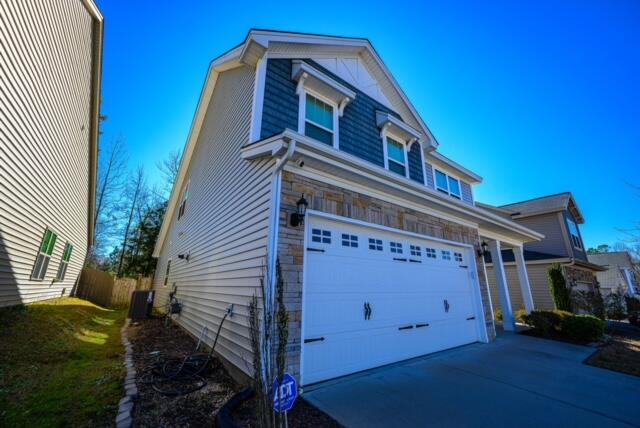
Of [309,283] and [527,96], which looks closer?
[309,283]

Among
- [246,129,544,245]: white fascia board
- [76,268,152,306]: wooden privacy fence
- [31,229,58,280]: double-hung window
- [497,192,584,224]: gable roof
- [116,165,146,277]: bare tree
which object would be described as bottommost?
[76,268,152,306]: wooden privacy fence

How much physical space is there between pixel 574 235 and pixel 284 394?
21.9 m

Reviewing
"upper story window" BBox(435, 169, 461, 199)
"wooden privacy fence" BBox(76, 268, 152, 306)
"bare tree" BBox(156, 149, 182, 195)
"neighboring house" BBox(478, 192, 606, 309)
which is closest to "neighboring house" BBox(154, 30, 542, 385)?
"upper story window" BBox(435, 169, 461, 199)

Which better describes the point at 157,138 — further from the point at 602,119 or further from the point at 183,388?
the point at 602,119

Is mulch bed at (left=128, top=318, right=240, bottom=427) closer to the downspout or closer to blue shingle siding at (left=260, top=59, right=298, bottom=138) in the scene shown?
the downspout

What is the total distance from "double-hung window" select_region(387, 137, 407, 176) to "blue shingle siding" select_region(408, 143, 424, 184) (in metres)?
0.34

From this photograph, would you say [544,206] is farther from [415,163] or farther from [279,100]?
[279,100]

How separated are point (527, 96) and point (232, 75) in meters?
10.8

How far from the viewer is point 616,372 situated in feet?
16.0

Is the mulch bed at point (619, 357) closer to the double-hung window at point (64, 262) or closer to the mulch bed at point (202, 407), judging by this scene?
the mulch bed at point (202, 407)

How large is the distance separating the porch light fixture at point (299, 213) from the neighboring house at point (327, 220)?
0.02 m

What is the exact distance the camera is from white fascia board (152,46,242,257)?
716 cm

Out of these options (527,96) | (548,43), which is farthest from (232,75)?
Result: (527,96)

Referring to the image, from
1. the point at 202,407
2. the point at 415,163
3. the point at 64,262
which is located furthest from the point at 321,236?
the point at 64,262
